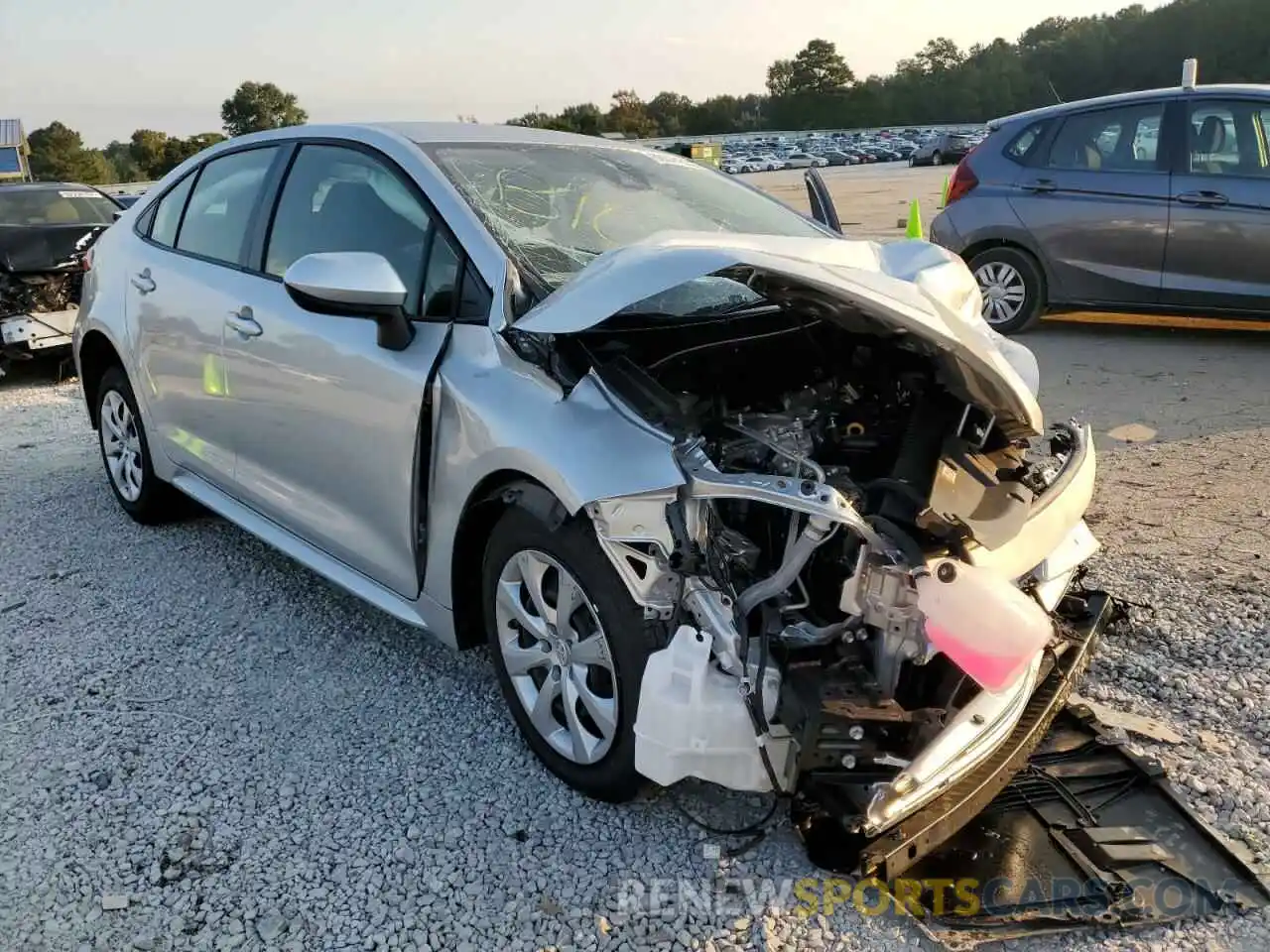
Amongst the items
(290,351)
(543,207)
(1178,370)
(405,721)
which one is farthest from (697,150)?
(1178,370)

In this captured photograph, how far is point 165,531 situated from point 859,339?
138 inches

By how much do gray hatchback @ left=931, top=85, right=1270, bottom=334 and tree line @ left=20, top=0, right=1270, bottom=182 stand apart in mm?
53093

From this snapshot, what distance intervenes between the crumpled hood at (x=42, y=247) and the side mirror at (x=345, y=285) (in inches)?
274

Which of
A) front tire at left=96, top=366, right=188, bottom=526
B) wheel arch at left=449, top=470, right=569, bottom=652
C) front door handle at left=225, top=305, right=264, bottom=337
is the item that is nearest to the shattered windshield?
wheel arch at left=449, top=470, right=569, bottom=652

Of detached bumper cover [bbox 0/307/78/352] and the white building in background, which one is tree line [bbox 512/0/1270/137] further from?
detached bumper cover [bbox 0/307/78/352]

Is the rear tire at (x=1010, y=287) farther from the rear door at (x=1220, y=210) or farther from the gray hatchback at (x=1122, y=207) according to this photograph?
the rear door at (x=1220, y=210)

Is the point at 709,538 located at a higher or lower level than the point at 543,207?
lower

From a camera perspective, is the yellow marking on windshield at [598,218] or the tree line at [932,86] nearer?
the yellow marking on windshield at [598,218]

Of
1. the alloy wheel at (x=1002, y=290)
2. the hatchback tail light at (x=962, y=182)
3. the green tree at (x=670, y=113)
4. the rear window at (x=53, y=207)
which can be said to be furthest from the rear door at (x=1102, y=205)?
the green tree at (x=670, y=113)

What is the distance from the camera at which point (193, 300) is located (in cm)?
392

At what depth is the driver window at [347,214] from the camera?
10.1 ft

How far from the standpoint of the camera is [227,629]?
3.75 metres

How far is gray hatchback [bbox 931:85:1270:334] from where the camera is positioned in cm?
686

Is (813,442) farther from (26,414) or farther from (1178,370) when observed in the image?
(26,414)
